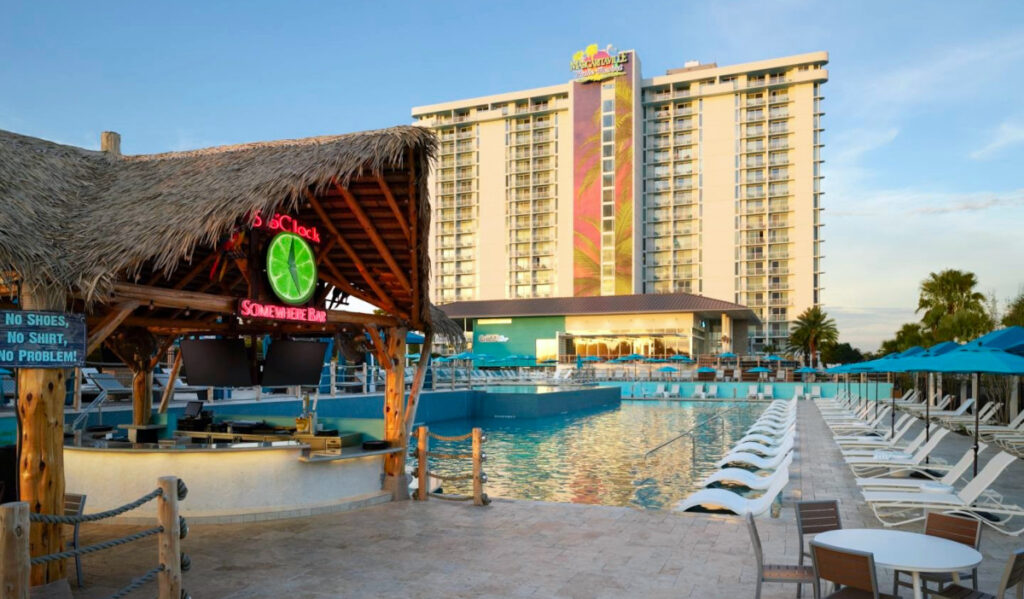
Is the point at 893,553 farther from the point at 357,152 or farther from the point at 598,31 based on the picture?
the point at 598,31

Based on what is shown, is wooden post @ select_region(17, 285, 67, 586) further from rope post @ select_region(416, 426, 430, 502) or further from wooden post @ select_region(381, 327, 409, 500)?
rope post @ select_region(416, 426, 430, 502)

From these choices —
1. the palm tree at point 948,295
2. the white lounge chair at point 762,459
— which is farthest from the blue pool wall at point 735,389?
the white lounge chair at point 762,459

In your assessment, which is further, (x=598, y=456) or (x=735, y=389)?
(x=735, y=389)

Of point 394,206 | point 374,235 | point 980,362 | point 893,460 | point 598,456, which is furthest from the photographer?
point 598,456

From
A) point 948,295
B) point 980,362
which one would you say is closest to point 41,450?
point 980,362

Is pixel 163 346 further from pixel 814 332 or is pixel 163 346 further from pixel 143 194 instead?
pixel 814 332

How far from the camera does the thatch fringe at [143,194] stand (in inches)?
240

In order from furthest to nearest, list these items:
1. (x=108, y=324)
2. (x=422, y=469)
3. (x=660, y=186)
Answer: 1. (x=660, y=186)
2. (x=422, y=469)
3. (x=108, y=324)

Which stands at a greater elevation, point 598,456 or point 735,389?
point 598,456

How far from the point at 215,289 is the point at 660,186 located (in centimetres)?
6853

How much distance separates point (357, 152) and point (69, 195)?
3.11 metres

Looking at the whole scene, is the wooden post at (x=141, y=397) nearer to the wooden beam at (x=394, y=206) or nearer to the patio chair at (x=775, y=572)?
the wooden beam at (x=394, y=206)

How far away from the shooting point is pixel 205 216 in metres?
6.99

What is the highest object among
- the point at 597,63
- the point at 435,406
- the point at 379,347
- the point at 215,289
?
the point at 597,63
